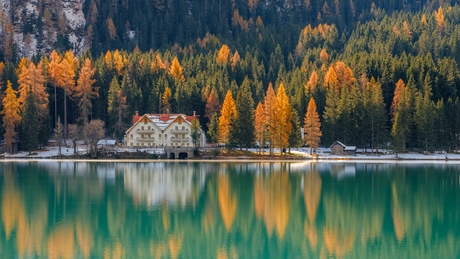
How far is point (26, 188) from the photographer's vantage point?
49.9 metres

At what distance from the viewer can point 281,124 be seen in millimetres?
88250

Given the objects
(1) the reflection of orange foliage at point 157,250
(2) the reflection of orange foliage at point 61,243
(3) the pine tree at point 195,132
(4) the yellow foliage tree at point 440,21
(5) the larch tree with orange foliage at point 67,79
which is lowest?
(1) the reflection of orange foliage at point 157,250

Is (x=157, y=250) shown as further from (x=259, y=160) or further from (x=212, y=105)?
(x=212, y=105)

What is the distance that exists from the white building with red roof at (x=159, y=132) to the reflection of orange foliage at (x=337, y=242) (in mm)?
74883

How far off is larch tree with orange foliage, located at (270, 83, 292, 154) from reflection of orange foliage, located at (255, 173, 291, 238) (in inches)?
1208

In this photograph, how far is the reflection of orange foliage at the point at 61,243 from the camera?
25.2m

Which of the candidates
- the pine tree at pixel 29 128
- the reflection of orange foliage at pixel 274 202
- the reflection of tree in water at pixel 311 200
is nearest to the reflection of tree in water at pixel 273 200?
the reflection of orange foliage at pixel 274 202

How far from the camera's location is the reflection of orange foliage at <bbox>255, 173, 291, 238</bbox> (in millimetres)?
32444

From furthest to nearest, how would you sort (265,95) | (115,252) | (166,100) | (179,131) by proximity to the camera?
(265,95), (166,100), (179,131), (115,252)

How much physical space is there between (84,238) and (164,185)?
23153 mm

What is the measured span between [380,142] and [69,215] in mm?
71643

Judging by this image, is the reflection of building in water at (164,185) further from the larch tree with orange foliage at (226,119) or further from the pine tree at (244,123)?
the larch tree with orange foliage at (226,119)

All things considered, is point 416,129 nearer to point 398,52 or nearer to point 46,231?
point 398,52

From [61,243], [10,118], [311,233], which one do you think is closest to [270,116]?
[10,118]
